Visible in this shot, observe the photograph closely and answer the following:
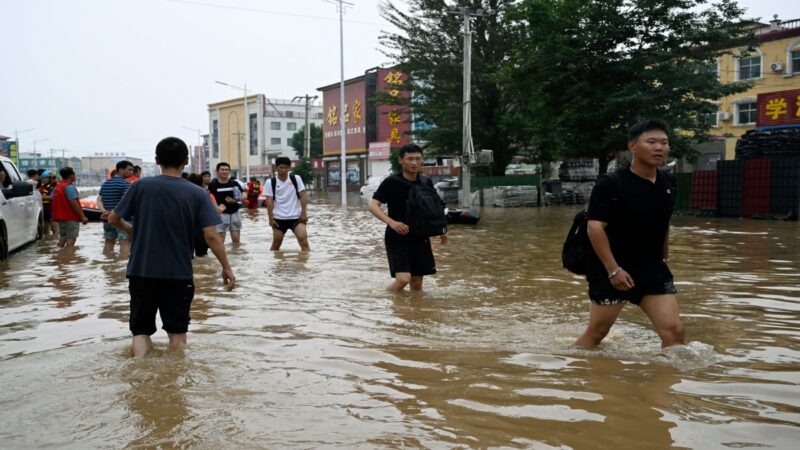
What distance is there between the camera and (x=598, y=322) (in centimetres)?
497

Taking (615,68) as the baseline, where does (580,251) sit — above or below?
below

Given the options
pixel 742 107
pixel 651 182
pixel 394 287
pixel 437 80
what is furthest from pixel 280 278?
pixel 742 107

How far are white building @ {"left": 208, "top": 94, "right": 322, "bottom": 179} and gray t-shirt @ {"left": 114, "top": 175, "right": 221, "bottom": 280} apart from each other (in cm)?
8401

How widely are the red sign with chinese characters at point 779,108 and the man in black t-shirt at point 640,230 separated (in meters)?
19.1

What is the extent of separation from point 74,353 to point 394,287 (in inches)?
138

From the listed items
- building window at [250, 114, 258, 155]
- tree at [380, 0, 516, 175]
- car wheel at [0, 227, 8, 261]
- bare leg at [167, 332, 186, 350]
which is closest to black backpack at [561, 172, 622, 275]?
bare leg at [167, 332, 186, 350]

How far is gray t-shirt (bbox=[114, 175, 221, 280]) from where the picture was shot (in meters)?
4.80

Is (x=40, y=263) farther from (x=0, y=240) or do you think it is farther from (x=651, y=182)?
(x=651, y=182)

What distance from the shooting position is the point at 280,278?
9.62m

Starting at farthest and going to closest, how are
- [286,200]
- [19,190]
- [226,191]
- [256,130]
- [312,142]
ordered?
[256,130] → [312,142] → [226,191] → [286,200] → [19,190]

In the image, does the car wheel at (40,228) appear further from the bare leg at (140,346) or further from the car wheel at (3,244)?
the bare leg at (140,346)

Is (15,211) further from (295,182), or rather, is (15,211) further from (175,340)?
(175,340)

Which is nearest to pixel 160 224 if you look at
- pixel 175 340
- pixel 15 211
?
pixel 175 340

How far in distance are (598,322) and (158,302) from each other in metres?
3.00
